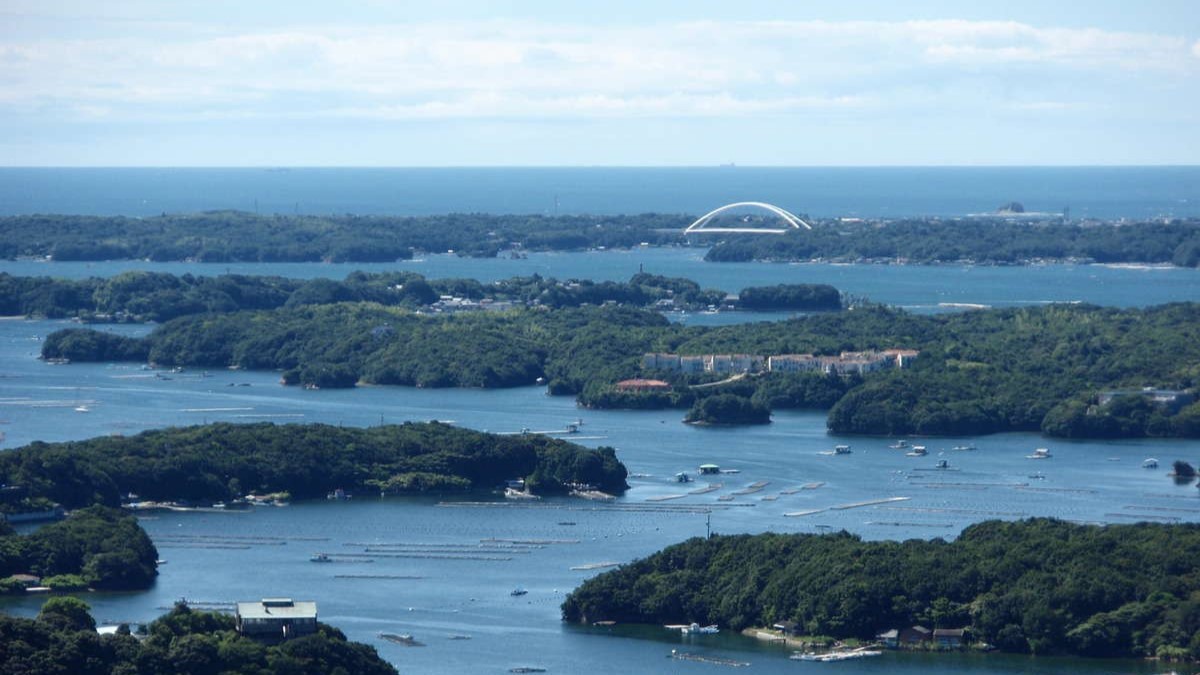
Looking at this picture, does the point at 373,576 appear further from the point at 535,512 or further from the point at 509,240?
the point at 509,240

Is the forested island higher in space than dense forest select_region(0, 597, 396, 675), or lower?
higher

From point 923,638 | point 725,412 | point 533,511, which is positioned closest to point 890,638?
point 923,638

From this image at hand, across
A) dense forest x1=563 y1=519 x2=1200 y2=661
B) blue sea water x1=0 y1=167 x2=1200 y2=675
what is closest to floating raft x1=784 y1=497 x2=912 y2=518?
blue sea water x1=0 y1=167 x2=1200 y2=675

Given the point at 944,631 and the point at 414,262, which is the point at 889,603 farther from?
the point at 414,262

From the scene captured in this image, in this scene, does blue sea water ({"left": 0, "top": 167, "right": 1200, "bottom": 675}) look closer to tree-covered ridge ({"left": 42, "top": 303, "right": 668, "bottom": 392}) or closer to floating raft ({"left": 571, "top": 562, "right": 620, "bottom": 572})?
floating raft ({"left": 571, "top": 562, "right": 620, "bottom": 572})

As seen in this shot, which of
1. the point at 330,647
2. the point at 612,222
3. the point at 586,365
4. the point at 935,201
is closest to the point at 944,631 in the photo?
the point at 330,647

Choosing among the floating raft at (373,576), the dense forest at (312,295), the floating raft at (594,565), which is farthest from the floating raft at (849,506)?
the dense forest at (312,295)

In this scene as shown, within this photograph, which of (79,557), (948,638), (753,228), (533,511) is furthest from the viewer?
(753,228)
